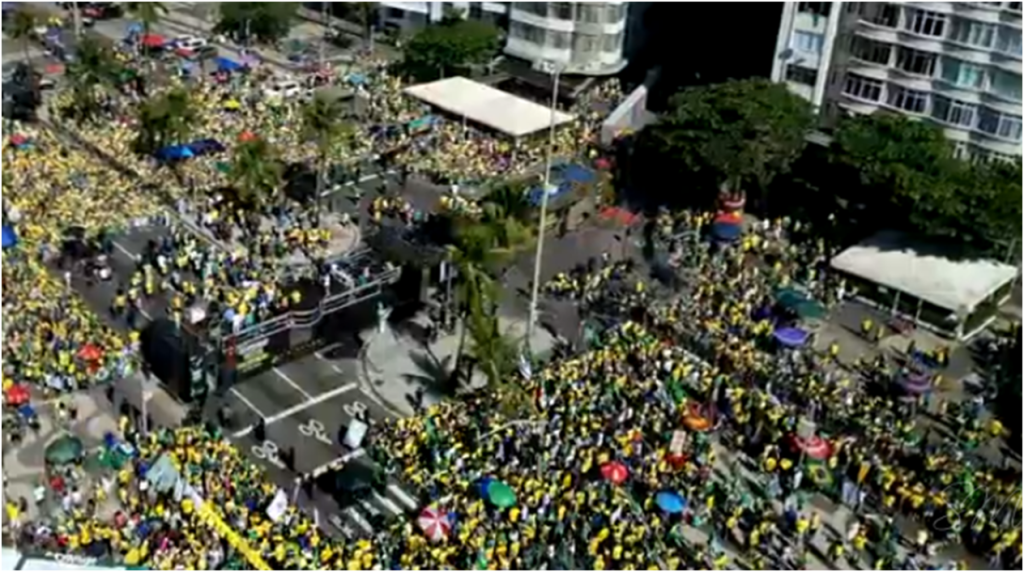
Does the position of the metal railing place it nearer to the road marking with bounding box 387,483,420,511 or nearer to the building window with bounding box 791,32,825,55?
the road marking with bounding box 387,483,420,511

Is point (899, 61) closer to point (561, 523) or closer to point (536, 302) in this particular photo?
point (536, 302)

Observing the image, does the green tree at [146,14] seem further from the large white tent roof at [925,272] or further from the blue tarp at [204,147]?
the large white tent roof at [925,272]

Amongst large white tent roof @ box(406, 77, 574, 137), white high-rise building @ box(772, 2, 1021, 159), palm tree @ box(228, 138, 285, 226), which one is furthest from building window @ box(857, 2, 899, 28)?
palm tree @ box(228, 138, 285, 226)

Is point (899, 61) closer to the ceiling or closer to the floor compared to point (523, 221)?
closer to the ceiling

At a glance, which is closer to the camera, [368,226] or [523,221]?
[523,221]

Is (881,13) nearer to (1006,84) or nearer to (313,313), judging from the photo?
(1006,84)

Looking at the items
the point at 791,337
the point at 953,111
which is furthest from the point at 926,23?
the point at 791,337

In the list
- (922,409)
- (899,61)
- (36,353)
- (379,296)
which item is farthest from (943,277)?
(36,353)
